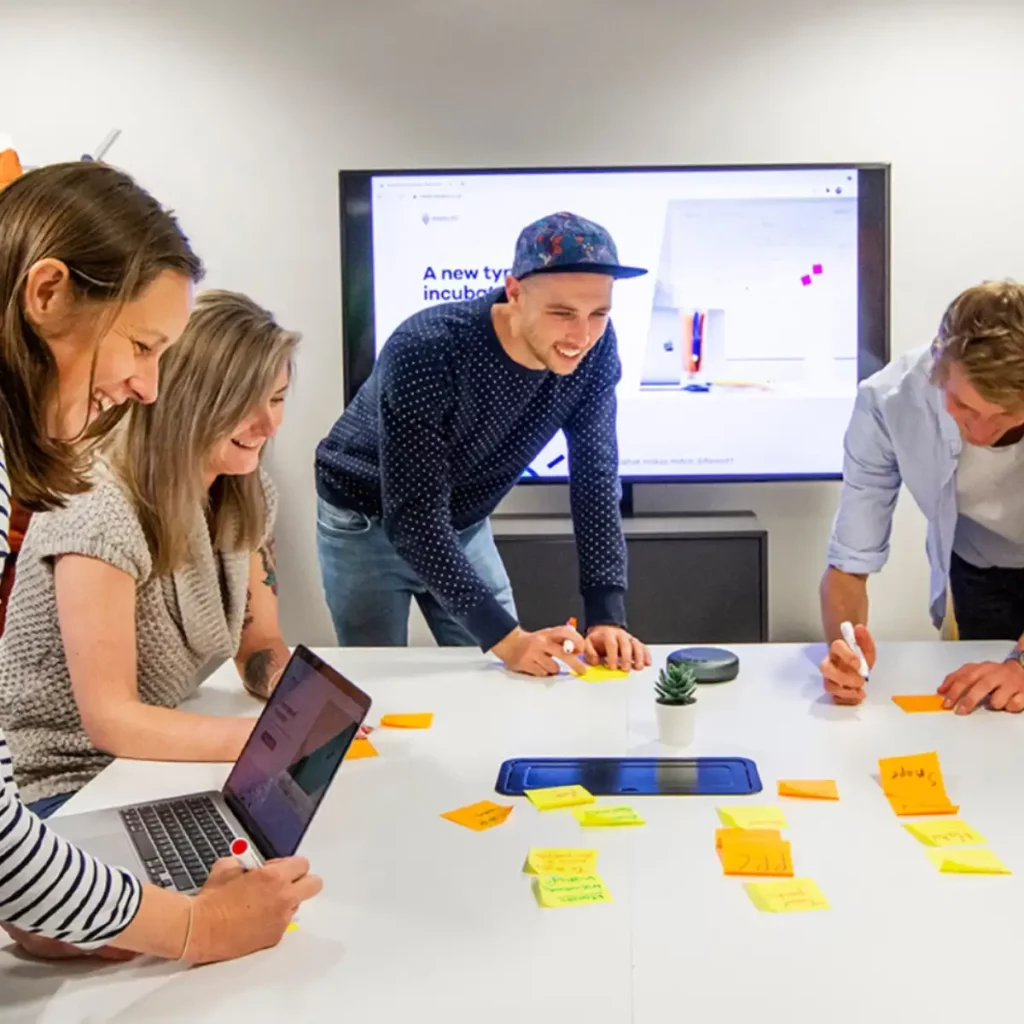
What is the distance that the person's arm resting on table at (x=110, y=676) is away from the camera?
151cm

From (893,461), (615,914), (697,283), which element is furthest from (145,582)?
(697,283)

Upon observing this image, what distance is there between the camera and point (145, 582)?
5.33ft

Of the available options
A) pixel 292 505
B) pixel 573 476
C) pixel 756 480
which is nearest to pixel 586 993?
pixel 573 476

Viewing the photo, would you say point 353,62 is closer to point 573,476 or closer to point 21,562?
point 573,476

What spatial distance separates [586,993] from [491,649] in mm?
1028

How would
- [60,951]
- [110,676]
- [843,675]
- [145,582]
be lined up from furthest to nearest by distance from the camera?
[843,675] < [145,582] < [110,676] < [60,951]

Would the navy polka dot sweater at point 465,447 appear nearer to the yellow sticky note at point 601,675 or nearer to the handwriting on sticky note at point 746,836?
the yellow sticky note at point 601,675

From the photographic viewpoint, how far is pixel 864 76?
3.44 m

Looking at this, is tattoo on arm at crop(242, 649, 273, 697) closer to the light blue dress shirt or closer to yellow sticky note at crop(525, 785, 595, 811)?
yellow sticky note at crop(525, 785, 595, 811)

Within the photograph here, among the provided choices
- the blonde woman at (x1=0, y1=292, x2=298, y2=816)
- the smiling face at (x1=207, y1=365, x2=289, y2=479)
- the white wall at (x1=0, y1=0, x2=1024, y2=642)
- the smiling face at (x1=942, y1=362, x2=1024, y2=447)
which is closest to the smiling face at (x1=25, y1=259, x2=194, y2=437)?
the blonde woman at (x1=0, y1=292, x2=298, y2=816)

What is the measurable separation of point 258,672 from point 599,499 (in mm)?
769

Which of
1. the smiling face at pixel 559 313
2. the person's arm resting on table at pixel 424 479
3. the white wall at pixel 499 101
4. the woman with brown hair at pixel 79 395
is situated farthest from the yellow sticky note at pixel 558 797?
→ the white wall at pixel 499 101

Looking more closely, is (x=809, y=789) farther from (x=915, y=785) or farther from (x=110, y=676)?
(x=110, y=676)

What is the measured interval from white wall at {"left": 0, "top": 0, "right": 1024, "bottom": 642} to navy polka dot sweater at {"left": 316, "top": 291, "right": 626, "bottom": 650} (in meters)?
1.35
